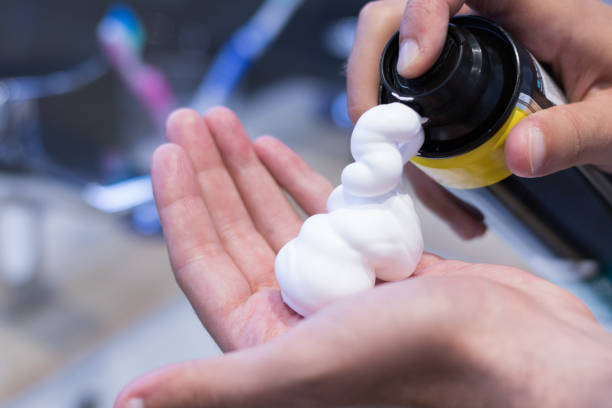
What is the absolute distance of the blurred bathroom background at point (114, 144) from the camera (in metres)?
1.10

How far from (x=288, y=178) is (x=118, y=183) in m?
1.09

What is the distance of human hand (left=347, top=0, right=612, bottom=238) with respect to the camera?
0.43 meters

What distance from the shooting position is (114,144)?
1825mm

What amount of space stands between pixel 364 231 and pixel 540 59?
0.32 metres

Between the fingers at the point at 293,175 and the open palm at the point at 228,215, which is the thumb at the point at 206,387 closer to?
the open palm at the point at 228,215

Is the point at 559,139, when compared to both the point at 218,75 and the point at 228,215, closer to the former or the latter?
the point at 228,215

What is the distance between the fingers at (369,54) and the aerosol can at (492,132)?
0.12 metres

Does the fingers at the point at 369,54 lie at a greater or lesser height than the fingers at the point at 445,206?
greater

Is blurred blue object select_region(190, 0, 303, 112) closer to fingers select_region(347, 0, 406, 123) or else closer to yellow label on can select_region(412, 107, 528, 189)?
fingers select_region(347, 0, 406, 123)

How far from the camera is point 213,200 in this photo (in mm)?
645

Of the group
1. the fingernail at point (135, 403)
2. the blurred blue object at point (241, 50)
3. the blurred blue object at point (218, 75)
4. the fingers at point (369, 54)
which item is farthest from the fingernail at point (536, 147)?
the blurred blue object at point (241, 50)

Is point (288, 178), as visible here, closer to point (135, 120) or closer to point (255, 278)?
point (255, 278)

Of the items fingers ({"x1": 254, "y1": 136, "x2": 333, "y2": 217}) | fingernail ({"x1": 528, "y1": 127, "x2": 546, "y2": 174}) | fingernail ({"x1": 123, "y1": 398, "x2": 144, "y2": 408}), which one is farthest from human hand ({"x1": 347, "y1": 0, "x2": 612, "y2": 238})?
fingernail ({"x1": 123, "y1": 398, "x2": 144, "y2": 408})

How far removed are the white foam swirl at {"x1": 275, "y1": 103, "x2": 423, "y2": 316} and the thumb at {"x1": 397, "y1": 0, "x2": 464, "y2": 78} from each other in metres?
0.04
